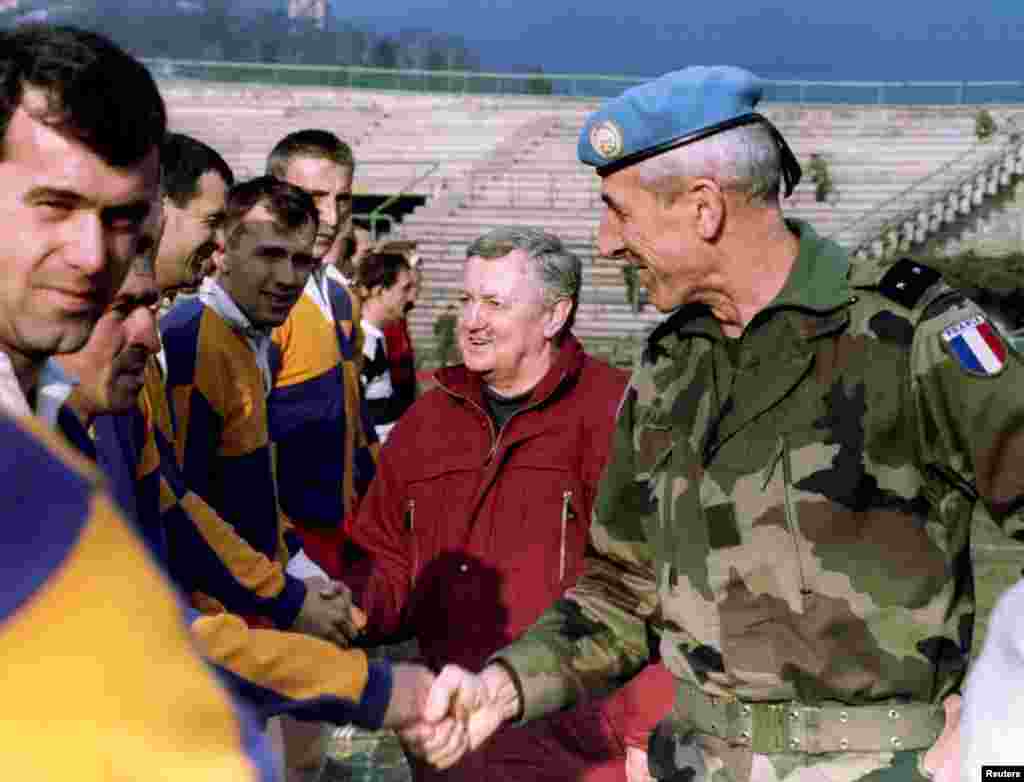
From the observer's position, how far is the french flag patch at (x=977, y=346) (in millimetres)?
2904

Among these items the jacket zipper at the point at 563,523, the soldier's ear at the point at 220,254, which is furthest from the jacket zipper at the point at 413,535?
the soldier's ear at the point at 220,254

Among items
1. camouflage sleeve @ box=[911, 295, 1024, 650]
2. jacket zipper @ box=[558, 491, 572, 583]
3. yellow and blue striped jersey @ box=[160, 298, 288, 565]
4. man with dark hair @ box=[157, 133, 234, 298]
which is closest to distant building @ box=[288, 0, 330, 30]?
man with dark hair @ box=[157, 133, 234, 298]

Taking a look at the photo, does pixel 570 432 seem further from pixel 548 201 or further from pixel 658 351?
pixel 548 201

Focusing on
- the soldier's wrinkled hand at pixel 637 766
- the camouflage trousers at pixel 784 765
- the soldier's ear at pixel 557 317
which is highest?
the soldier's ear at pixel 557 317

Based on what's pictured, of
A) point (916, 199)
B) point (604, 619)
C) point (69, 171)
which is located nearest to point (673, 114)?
point (604, 619)

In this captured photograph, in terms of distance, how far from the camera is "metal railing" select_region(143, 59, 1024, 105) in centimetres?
3691

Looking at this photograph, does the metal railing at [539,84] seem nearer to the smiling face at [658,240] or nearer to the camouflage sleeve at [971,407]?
the smiling face at [658,240]

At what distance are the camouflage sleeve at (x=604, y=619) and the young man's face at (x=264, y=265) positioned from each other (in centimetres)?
202

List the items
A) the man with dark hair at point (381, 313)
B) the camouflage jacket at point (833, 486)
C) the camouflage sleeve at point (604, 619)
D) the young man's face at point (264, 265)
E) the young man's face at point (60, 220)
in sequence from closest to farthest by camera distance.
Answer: the young man's face at point (60, 220) → the camouflage jacket at point (833, 486) → the camouflage sleeve at point (604, 619) → the young man's face at point (264, 265) → the man with dark hair at point (381, 313)

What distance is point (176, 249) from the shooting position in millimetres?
4902

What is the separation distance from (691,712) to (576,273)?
2188 mm

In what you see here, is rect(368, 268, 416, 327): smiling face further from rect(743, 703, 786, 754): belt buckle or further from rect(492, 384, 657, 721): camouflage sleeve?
rect(743, 703, 786, 754): belt buckle

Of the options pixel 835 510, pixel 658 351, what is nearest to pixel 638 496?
pixel 658 351

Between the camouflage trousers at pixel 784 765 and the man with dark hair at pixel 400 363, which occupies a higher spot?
the man with dark hair at pixel 400 363
